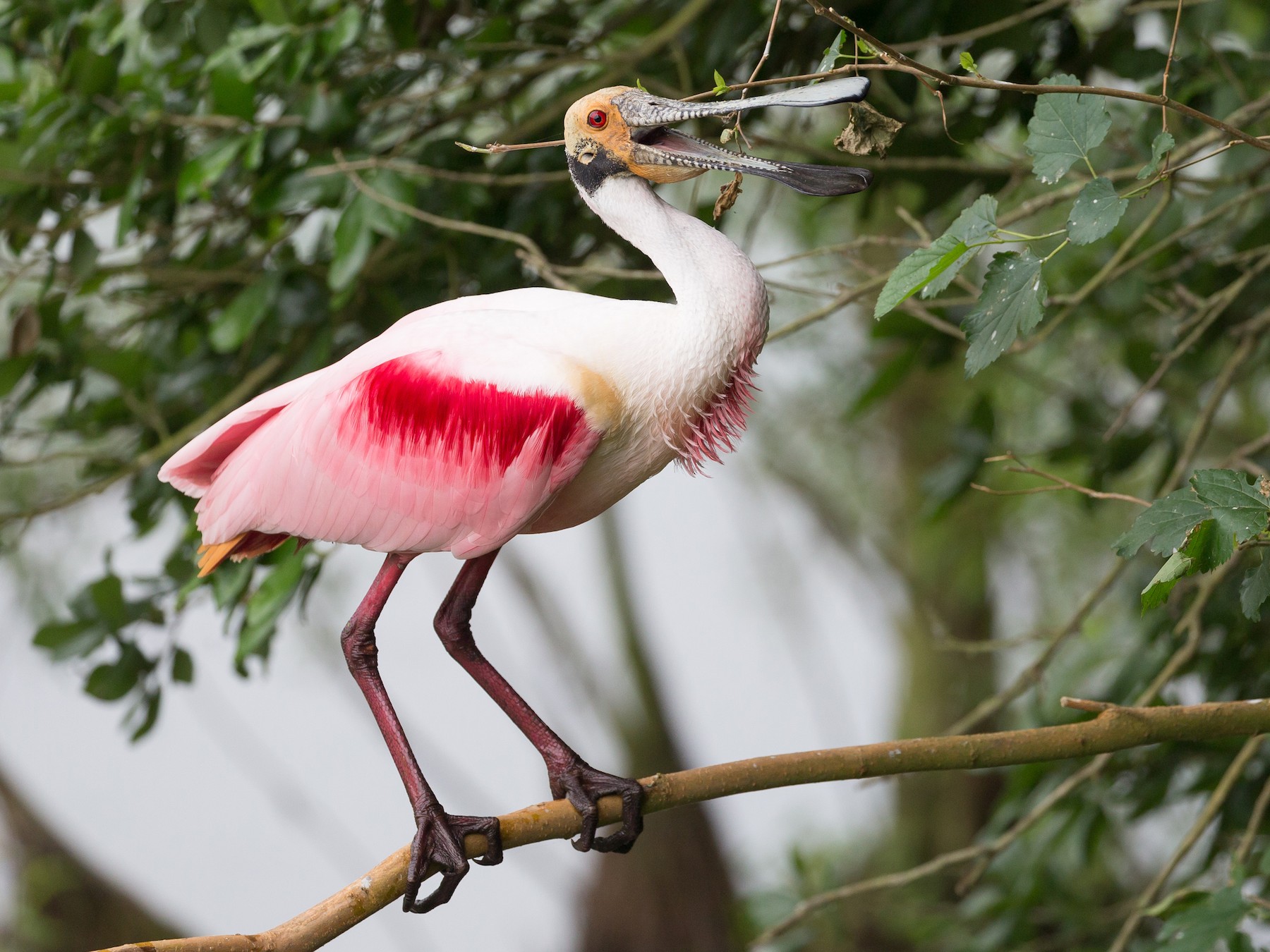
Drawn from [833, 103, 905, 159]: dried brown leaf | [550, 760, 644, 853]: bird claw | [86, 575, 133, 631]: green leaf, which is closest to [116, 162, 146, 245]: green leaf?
[86, 575, 133, 631]: green leaf

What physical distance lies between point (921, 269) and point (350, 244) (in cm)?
127

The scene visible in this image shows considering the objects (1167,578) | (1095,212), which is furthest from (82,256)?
(1167,578)

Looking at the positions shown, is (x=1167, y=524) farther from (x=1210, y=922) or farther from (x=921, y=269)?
(x=1210, y=922)

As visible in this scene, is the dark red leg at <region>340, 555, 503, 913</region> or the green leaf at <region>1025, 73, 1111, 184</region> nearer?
the green leaf at <region>1025, 73, 1111, 184</region>

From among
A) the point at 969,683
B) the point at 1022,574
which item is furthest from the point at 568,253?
the point at 1022,574

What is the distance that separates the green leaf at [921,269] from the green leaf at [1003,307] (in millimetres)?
67

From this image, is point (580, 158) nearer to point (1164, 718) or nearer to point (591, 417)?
point (591, 417)

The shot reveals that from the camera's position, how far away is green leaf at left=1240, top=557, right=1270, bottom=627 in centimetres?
151

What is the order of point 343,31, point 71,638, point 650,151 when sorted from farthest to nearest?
point 71,638 < point 343,31 < point 650,151

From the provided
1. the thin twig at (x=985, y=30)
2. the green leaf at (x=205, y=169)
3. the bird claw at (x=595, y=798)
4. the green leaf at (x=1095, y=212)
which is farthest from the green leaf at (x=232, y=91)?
the green leaf at (x=1095, y=212)

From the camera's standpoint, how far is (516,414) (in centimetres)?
162

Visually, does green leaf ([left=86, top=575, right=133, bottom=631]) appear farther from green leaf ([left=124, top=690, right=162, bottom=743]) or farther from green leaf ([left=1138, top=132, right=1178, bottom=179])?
green leaf ([left=1138, top=132, right=1178, bottom=179])

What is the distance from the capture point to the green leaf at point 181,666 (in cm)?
275

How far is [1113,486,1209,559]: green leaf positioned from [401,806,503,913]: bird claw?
84 cm
